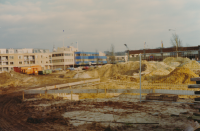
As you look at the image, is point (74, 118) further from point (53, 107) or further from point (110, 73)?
point (110, 73)

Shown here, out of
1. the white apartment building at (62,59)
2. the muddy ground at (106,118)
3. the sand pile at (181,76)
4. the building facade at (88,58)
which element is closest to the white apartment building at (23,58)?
the white apartment building at (62,59)

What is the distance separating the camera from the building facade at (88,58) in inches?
3871

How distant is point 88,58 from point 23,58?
119ft

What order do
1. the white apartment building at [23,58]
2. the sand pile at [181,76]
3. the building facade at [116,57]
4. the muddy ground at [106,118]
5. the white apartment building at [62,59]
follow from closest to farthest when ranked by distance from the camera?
the muddy ground at [106,118], the sand pile at [181,76], the white apartment building at [23,58], the building facade at [116,57], the white apartment building at [62,59]

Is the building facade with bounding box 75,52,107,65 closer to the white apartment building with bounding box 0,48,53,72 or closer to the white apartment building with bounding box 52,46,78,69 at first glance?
the white apartment building with bounding box 52,46,78,69

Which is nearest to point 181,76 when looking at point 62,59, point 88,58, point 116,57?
point 62,59

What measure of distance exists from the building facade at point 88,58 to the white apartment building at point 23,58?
623 inches

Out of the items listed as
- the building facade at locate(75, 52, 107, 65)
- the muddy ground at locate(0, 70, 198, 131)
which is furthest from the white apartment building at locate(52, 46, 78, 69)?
the muddy ground at locate(0, 70, 198, 131)

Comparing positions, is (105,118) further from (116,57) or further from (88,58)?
(116,57)

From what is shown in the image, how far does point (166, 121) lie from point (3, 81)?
35.1 m

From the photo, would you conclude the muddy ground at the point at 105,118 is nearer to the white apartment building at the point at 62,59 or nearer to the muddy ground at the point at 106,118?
the muddy ground at the point at 106,118

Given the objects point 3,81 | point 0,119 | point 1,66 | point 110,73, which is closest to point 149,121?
point 0,119

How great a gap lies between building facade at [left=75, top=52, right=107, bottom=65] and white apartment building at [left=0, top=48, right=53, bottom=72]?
51.9ft

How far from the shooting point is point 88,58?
102500 mm
